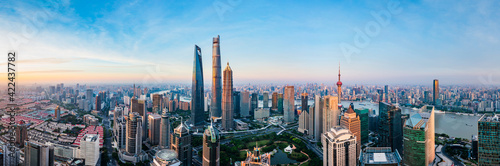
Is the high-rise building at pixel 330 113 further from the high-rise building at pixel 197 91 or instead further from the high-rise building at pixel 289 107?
the high-rise building at pixel 197 91

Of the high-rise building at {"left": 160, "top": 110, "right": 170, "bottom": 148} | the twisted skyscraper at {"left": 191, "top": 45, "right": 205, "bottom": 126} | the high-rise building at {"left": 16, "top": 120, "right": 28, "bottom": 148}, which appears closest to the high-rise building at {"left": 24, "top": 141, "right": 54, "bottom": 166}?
the high-rise building at {"left": 16, "top": 120, "right": 28, "bottom": 148}

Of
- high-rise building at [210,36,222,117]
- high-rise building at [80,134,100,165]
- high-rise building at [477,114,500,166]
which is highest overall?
high-rise building at [210,36,222,117]

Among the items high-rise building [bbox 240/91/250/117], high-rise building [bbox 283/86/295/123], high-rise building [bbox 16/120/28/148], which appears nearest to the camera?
high-rise building [bbox 16/120/28/148]

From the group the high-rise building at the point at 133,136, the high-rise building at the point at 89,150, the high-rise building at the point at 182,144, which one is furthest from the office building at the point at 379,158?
the high-rise building at the point at 89,150

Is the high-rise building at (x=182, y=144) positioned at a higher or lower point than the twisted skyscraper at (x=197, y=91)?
lower

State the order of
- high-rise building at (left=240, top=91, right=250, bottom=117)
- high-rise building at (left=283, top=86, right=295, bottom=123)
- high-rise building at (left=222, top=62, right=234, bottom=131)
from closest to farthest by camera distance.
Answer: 1. high-rise building at (left=222, top=62, right=234, bottom=131)
2. high-rise building at (left=283, top=86, right=295, bottom=123)
3. high-rise building at (left=240, top=91, right=250, bottom=117)

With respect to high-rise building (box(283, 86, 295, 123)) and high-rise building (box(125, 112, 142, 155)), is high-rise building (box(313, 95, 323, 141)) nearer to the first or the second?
Answer: high-rise building (box(283, 86, 295, 123))
